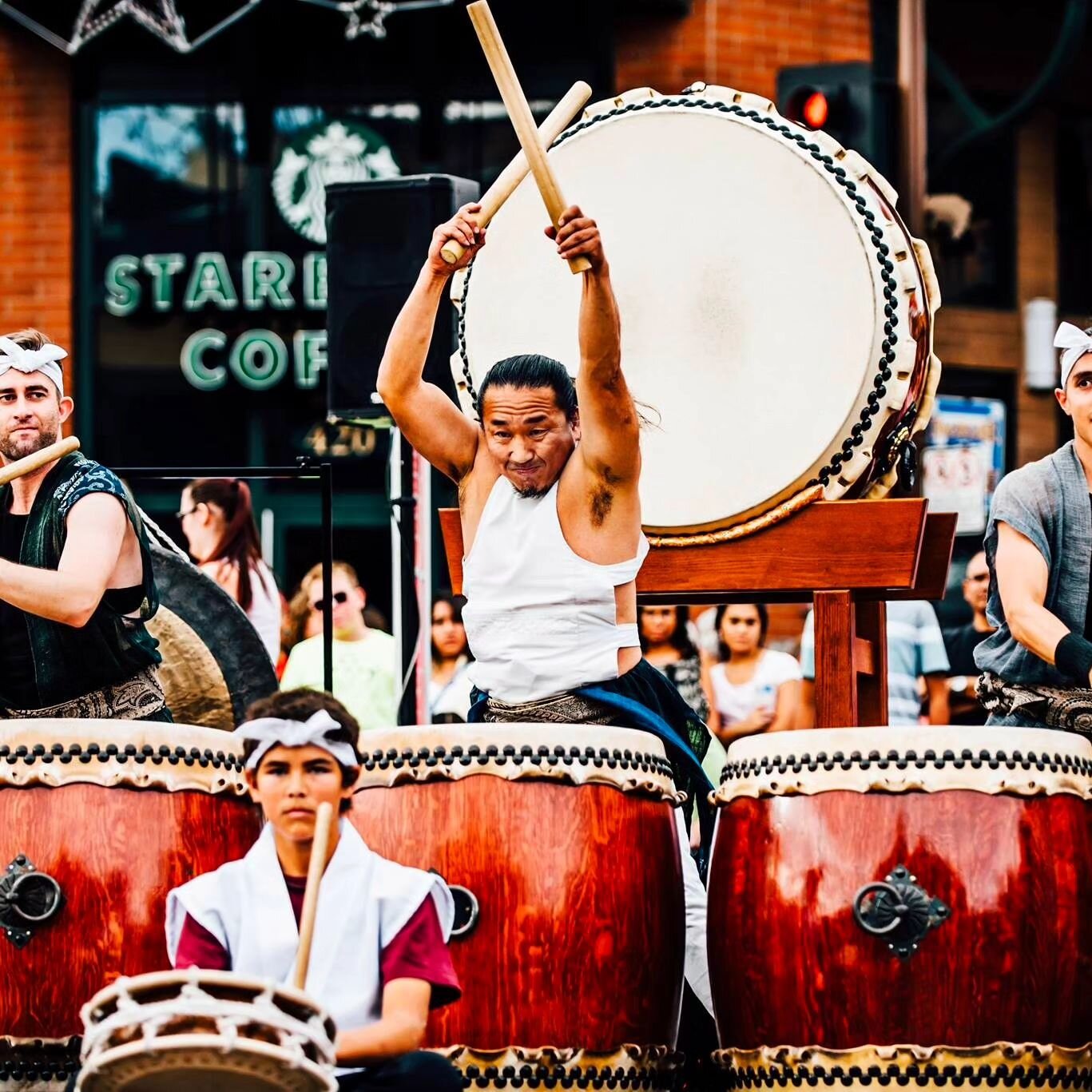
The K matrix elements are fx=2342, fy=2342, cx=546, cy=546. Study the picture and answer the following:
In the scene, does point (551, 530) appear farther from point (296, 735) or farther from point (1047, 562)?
point (1047, 562)

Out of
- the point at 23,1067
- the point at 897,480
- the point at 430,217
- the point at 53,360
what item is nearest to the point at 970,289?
the point at 430,217

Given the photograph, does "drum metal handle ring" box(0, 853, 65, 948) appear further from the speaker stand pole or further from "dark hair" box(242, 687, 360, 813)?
the speaker stand pole

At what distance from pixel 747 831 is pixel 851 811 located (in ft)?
0.67

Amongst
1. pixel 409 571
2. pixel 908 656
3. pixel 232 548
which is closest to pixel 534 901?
pixel 409 571

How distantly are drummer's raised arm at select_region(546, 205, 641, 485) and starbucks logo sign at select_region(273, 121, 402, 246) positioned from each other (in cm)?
711

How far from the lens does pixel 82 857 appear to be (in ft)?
12.3

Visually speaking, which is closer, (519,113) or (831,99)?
(519,113)

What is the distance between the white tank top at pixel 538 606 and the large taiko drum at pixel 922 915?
0.39 m

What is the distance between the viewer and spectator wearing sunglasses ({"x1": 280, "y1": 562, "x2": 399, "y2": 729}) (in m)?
6.95

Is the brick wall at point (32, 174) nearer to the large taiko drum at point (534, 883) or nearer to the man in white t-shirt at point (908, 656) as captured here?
the man in white t-shirt at point (908, 656)

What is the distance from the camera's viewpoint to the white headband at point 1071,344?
4.39 m

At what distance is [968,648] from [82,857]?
4.65m

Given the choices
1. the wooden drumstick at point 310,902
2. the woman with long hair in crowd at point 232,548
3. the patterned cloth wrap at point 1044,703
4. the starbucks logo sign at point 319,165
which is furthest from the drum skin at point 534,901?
the starbucks logo sign at point 319,165

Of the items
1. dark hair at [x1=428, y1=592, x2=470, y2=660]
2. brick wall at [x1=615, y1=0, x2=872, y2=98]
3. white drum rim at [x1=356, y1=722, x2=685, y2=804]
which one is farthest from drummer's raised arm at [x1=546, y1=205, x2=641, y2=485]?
brick wall at [x1=615, y1=0, x2=872, y2=98]
